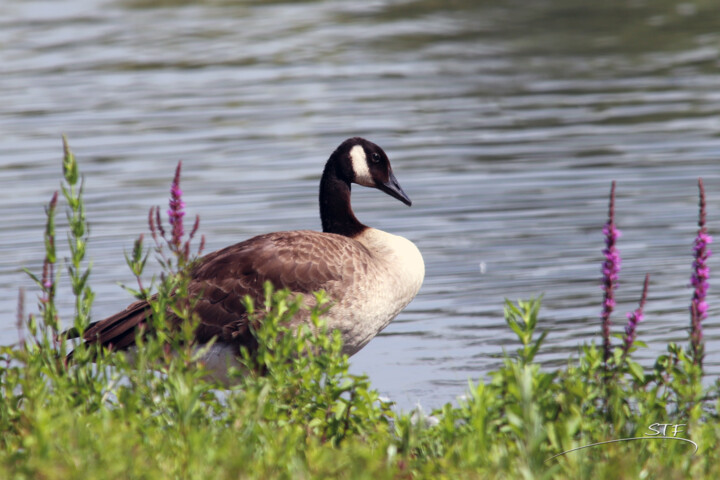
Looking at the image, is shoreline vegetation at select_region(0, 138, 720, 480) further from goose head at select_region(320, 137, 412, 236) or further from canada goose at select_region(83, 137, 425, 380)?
goose head at select_region(320, 137, 412, 236)

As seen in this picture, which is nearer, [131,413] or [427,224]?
[131,413]

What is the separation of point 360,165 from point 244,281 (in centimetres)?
180

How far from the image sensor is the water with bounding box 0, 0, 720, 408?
Answer: 9641 millimetres

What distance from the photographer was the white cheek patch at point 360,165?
8.55 m

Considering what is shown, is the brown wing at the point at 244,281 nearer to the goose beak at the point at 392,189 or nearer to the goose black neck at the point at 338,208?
the goose black neck at the point at 338,208

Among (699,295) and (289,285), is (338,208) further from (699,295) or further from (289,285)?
(699,295)

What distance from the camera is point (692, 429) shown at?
418cm

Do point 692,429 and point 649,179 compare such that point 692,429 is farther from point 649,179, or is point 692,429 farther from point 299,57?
point 299,57

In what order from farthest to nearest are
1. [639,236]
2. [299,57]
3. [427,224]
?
[299,57]
[427,224]
[639,236]

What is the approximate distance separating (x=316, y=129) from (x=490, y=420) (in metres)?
12.4

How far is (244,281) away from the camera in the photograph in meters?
7.15

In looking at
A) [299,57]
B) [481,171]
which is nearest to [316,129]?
[481,171]

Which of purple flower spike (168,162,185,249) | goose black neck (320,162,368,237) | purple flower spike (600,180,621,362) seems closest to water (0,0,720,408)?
goose black neck (320,162,368,237)

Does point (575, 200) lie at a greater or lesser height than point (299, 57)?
lesser
